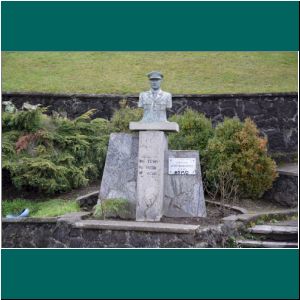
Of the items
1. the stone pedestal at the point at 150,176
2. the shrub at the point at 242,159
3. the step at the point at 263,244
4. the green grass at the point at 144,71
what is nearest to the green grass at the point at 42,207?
the stone pedestal at the point at 150,176

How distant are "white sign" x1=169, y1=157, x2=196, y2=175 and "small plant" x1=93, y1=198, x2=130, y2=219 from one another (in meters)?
1.19

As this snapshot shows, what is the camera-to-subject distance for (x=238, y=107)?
731 inches

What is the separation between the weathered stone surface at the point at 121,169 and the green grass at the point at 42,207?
3.03ft

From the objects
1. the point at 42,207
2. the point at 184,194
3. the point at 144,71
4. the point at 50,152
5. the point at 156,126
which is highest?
the point at 144,71

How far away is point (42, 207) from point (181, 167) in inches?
137

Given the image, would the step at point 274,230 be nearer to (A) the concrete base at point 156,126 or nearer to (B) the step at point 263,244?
(B) the step at point 263,244

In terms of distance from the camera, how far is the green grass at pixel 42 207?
1249 cm

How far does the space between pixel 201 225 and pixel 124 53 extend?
46.7 feet

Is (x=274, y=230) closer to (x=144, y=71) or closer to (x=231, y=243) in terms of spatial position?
(x=231, y=243)

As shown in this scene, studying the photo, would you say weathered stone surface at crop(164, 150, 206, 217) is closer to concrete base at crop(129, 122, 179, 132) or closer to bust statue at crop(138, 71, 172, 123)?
concrete base at crop(129, 122, 179, 132)

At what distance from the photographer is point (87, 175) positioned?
15281 millimetres

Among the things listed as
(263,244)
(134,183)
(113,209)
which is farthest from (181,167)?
(263,244)

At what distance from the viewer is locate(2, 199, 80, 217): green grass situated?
1249 cm

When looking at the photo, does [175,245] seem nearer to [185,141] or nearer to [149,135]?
[149,135]
